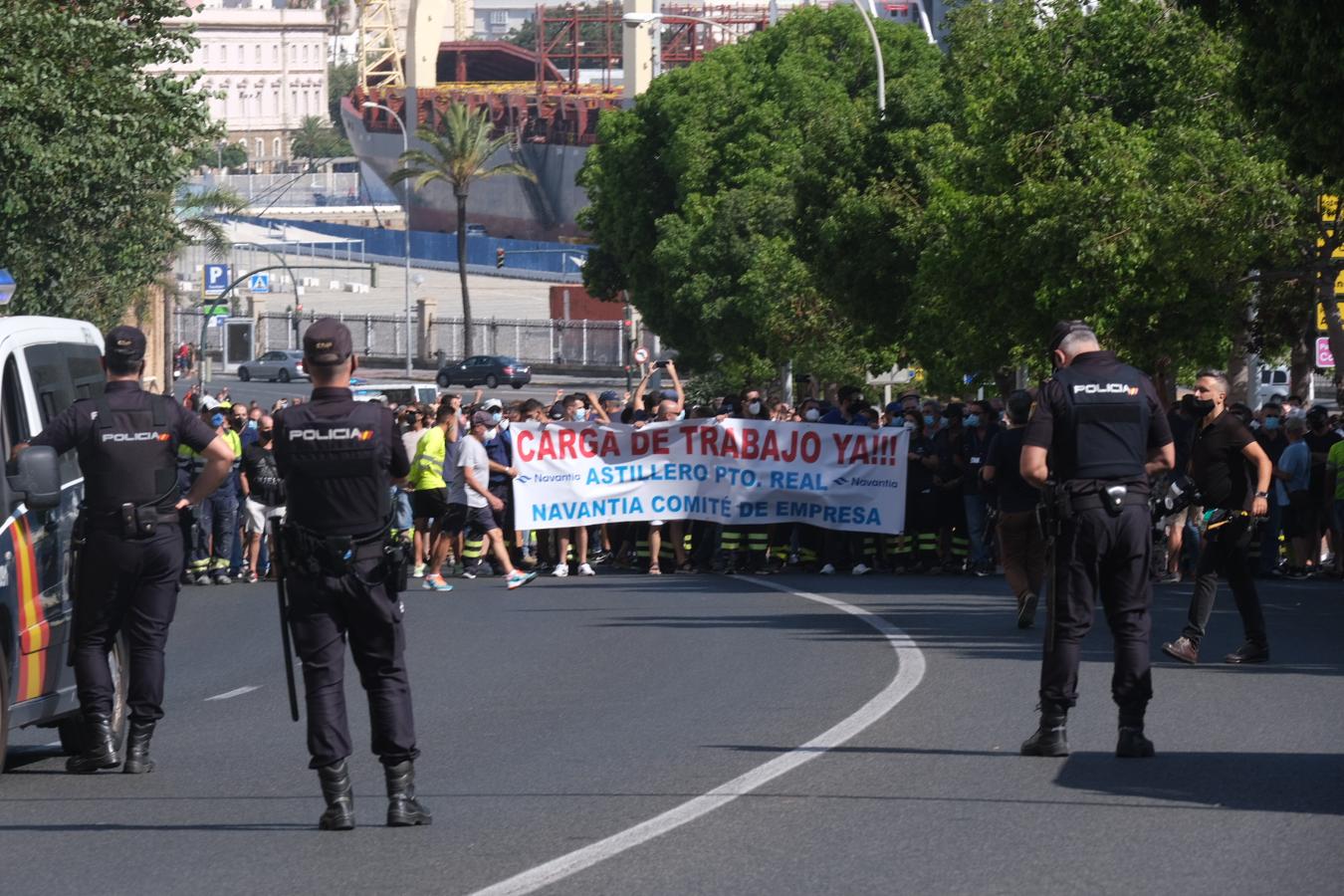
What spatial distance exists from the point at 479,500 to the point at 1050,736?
13.5 meters

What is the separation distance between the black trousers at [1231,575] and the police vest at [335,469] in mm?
7218

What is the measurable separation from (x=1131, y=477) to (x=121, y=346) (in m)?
4.40

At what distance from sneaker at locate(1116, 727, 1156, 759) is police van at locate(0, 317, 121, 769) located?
14.6 feet

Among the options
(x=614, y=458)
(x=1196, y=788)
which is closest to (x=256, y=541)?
(x=614, y=458)

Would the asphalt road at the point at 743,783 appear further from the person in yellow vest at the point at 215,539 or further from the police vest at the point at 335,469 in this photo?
the person in yellow vest at the point at 215,539

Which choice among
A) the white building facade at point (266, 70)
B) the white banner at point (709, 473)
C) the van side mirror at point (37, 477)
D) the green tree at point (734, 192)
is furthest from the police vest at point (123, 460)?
the white building facade at point (266, 70)

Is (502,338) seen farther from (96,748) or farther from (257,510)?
(96,748)

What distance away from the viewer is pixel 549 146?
469 ft

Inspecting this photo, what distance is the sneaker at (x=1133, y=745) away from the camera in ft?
31.5

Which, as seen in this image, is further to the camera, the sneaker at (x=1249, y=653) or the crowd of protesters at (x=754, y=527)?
the crowd of protesters at (x=754, y=527)

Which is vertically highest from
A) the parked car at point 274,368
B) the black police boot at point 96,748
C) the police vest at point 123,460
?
the police vest at point 123,460

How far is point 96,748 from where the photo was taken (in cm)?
1000

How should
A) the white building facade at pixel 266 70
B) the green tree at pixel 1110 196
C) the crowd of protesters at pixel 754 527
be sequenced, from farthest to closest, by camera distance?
Result: 1. the white building facade at pixel 266 70
2. the green tree at pixel 1110 196
3. the crowd of protesters at pixel 754 527

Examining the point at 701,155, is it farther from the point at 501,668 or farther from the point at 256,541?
the point at 501,668
